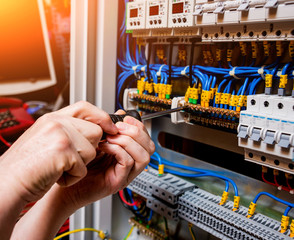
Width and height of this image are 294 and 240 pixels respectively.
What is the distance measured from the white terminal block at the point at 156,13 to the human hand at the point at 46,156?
2.38 feet

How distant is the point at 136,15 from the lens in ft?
4.68

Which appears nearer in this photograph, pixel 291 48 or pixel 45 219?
pixel 45 219

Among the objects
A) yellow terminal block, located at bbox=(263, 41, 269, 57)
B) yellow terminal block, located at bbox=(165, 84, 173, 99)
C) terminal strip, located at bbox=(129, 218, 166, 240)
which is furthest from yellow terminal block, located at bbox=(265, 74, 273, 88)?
terminal strip, located at bbox=(129, 218, 166, 240)

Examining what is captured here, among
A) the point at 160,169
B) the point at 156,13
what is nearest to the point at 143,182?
the point at 160,169

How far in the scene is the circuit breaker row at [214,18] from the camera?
3.15ft

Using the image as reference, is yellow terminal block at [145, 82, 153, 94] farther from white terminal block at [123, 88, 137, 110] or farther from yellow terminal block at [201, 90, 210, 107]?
yellow terminal block at [201, 90, 210, 107]

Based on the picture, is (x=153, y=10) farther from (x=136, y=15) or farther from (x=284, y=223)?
(x=284, y=223)

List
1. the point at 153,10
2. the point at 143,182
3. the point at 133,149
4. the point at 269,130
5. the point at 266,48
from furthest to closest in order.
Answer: the point at 143,182, the point at 153,10, the point at 266,48, the point at 269,130, the point at 133,149

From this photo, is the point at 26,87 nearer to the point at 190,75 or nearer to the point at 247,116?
the point at 190,75

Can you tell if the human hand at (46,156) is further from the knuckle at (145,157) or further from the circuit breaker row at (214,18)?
the circuit breaker row at (214,18)

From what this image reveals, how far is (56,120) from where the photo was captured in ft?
2.45

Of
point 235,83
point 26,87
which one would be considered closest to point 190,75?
point 235,83

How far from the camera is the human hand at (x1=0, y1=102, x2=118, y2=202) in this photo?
2.18 feet

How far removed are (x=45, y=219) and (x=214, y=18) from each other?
0.91 meters
